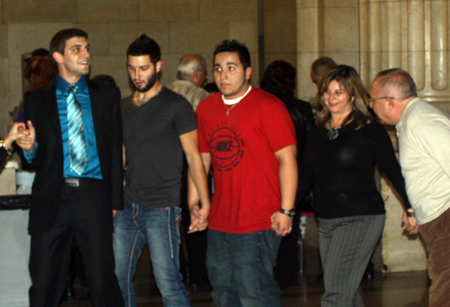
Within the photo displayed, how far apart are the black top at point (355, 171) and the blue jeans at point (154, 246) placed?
1047mm

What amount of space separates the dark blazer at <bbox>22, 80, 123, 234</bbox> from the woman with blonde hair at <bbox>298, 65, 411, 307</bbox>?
1.34 m

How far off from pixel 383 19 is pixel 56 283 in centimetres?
441

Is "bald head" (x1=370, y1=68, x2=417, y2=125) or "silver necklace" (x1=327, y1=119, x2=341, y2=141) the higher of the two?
"bald head" (x1=370, y1=68, x2=417, y2=125)

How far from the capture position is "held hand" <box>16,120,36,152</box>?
371 centimetres

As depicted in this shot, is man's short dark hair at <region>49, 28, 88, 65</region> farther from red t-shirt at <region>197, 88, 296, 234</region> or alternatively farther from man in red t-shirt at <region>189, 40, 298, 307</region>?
red t-shirt at <region>197, 88, 296, 234</region>

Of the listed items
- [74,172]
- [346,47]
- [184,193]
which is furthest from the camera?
[346,47]

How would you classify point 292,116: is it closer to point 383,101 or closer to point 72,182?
point 383,101

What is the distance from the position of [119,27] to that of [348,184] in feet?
19.4

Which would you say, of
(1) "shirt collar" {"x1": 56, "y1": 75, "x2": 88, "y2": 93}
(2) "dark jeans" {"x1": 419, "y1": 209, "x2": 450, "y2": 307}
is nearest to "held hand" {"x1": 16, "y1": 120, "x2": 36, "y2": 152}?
(1) "shirt collar" {"x1": 56, "y1": 75, "x2": 88, "y2": 93}

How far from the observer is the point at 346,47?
24.3ft

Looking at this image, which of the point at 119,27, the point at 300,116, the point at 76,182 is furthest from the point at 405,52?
the point at 119,27

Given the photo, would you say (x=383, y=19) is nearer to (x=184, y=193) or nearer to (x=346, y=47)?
(x=346, y=47)

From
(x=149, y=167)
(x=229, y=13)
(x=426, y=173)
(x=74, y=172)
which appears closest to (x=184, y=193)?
(x=149, y=167)

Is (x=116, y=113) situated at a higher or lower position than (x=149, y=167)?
higher
